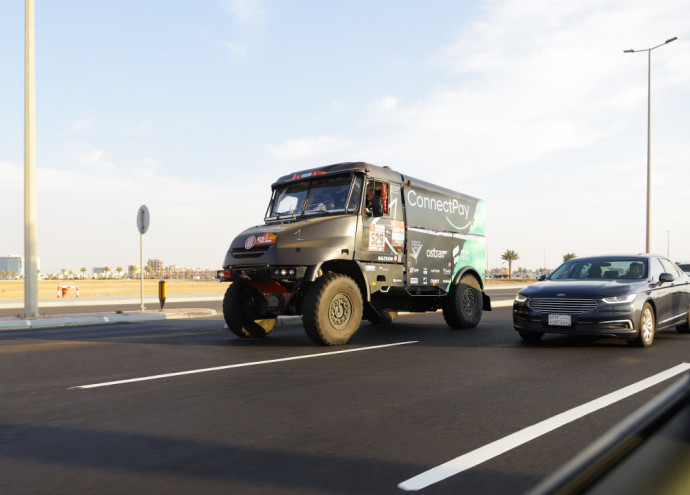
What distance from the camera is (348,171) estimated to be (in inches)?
428

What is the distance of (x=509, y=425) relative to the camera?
4.68m

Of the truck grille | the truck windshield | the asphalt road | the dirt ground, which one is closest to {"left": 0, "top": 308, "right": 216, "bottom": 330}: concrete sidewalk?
the asphalt road

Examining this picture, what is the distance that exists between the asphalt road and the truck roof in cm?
321

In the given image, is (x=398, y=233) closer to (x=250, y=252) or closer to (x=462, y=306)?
(x=462, y=306)

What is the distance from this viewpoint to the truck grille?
10031mm

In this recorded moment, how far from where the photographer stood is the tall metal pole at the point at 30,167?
14.9 meters

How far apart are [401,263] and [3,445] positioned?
333 inches

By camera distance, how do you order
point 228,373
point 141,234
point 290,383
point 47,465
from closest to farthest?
point 47,465, point 290,383, point 228,373, point 141,234

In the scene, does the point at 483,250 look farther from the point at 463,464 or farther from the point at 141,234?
the point at 463,464

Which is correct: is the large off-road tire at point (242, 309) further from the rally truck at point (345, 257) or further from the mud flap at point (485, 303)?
the mud flap at point (485, 303)

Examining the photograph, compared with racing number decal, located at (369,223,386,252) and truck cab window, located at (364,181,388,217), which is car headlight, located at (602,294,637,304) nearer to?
racing number decal, located at (369,223,386,252)

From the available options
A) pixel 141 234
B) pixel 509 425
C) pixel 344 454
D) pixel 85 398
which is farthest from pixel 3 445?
pixel 141 234

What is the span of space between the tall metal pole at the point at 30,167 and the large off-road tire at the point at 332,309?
347 inches

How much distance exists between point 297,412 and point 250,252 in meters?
5.38
